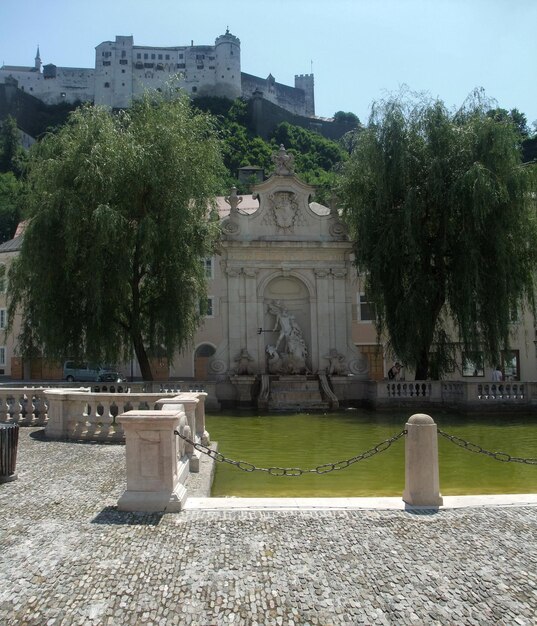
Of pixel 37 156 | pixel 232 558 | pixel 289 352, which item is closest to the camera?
pixel 232 558

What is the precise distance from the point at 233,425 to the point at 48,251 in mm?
8438

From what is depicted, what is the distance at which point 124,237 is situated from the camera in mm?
20734

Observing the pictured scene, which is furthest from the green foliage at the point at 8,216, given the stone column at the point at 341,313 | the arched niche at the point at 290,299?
the stone column at the point at 341,313

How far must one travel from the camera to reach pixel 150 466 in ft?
22.4

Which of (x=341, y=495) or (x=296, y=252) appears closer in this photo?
(x=341, y=495)

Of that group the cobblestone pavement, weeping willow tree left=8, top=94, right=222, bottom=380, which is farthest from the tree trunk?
the cobblestone pavement

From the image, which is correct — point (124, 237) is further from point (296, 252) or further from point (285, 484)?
point (285, 484)

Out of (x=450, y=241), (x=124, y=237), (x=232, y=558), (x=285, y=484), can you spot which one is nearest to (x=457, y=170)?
(x=450, y=241)

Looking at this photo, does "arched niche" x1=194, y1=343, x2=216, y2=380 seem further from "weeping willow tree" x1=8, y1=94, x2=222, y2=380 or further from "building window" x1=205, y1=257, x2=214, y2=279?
"weeping willow tree" x1=8, y1=94, x2=222, y2=380

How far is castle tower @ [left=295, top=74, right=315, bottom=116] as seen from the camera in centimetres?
12531

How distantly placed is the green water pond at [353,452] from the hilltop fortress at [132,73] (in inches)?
3943

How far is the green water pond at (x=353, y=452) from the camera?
30.9ft

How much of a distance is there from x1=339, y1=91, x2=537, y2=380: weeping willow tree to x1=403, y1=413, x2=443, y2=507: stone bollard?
603 inches

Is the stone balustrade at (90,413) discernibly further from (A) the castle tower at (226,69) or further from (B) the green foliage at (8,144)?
(A) the castle tower at (226,69)
